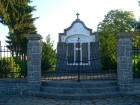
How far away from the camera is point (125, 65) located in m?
11.1

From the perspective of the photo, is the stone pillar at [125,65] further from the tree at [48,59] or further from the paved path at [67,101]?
the tree at [48,59]

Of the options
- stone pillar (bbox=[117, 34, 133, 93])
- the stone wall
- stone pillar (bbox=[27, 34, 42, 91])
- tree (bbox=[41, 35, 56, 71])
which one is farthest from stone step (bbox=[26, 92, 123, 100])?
tree (bbox=[41, 35, 56, 71])

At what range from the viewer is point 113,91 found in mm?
11125

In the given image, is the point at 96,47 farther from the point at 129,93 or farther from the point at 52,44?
the point at 129,93

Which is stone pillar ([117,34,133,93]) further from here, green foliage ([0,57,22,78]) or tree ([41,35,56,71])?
tree ([41,35,56,71])

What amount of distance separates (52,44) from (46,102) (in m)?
14.5

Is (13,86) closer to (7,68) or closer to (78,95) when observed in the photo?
(7,68)

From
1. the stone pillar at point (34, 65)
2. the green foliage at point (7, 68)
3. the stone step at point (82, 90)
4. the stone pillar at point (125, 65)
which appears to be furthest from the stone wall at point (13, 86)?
the stone pillar at point (125, 65)

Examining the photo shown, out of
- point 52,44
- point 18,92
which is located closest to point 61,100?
point 18,92

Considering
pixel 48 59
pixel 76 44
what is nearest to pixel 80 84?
pixel 76 44

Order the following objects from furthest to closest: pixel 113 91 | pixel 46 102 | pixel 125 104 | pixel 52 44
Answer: pixel 52 44 → pixel 113 91 → pixel 46 102 → pixel 125 104

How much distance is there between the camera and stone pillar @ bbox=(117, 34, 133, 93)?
36.6ft

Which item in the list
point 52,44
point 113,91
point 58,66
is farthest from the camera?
point 52,44

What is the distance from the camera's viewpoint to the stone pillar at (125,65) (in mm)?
11141
